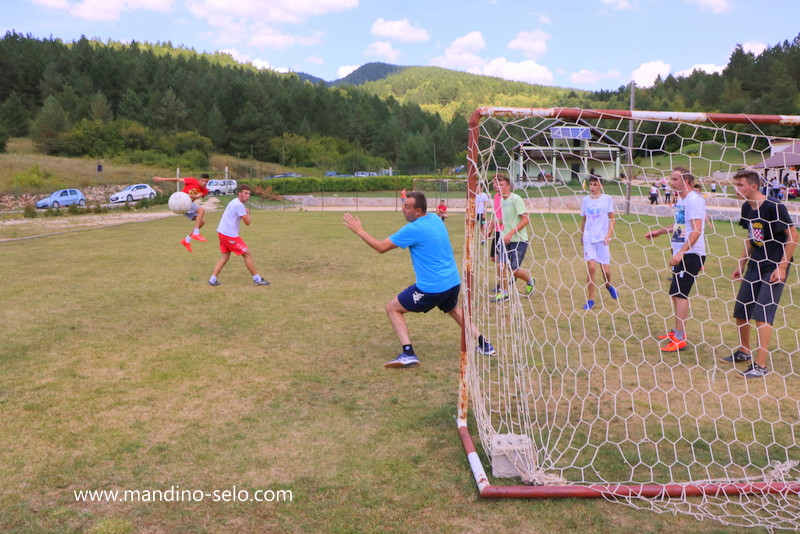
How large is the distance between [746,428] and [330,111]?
314 ft

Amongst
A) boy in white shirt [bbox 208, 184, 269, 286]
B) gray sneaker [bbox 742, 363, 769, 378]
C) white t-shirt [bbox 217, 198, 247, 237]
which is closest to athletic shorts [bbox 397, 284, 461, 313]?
gray sneaker [bbox 742, 363, 769, 378]

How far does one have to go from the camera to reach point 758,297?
17.1ft

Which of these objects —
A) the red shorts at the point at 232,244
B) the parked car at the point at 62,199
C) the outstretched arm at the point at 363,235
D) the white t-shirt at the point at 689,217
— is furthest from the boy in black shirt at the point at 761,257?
the parked car at the point at 62,199

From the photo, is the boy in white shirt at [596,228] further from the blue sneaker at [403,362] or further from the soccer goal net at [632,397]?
the blue sneaker at [403,362]

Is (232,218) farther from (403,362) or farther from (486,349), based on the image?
(486,349)

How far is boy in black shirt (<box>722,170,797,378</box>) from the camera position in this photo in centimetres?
495

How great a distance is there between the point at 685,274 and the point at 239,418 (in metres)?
4.46

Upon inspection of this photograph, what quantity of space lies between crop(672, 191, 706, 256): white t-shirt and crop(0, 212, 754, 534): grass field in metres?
2.72

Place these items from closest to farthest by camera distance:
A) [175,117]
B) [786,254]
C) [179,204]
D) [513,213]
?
[786,254] → [513,213] → [179,204] → [175,117]

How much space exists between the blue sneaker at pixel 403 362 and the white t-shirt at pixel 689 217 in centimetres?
305

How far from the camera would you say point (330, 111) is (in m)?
95.2

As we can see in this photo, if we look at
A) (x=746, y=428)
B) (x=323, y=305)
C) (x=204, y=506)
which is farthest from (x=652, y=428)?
(x=323, y=305)

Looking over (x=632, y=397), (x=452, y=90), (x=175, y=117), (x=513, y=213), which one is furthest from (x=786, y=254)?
(x=452, y=90)

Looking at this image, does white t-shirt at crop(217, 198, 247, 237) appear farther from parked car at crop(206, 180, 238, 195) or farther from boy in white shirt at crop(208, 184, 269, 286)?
parked car at crop(206, 180, 238, 195)
